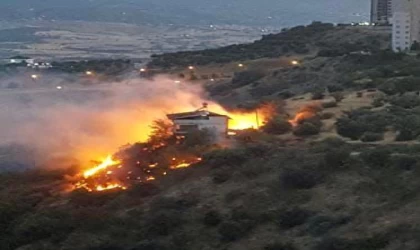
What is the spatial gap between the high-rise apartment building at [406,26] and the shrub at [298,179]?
45.4 metres

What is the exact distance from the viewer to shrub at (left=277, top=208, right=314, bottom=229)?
21.7m

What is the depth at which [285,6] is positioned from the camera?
199m

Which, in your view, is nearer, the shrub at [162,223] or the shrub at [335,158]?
the shrub at [162,223]

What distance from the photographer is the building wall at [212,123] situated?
34.4 metres

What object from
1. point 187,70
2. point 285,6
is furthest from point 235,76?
point 285,6

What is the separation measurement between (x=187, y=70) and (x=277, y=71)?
11.6m

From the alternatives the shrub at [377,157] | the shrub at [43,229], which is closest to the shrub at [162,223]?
the shrub at [43,229]

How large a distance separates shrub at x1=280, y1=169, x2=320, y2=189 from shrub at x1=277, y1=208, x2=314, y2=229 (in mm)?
2036

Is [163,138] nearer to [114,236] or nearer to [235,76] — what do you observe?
[114,236]

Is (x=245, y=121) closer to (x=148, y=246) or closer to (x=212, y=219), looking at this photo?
(x=212, y=219)

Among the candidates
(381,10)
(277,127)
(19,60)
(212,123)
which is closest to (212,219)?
(277,127)

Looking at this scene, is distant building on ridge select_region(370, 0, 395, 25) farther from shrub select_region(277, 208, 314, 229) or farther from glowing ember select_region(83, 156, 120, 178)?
shrub select_region(277, 208, 314, 229)

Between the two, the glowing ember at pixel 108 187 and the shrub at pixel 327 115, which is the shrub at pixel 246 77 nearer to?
the shrub at pixel 327 115

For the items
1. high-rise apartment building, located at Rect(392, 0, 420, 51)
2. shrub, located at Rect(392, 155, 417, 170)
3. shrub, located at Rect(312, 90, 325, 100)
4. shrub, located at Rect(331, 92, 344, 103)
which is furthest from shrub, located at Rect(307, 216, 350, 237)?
high-rise apartment building, located at Rect(392, 0, 420, 51)
